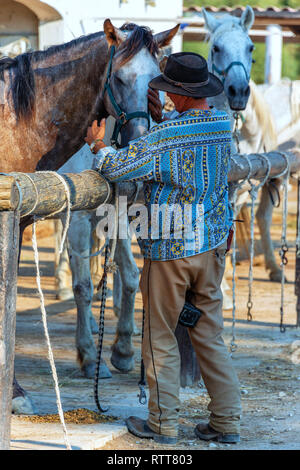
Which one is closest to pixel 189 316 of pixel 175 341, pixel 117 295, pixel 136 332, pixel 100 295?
pixel 175 341

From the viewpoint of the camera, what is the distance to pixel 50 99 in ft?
→ 13.6

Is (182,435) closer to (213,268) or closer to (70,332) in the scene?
(213,268)

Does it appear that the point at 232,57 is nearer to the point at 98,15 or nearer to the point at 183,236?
the point at 183,236

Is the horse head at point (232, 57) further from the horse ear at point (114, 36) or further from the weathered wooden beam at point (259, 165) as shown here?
the horse ear at point (114, 36)

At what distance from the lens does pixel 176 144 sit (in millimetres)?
3320

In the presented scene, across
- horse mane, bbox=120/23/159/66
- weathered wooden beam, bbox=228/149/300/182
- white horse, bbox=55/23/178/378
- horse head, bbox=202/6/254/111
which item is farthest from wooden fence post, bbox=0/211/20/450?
horse head, bbox=202/6/254/111

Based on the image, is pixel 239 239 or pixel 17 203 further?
pixel 239 239

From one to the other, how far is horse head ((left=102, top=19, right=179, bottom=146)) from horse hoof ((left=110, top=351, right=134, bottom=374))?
1.83m

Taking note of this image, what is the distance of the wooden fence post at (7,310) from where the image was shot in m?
2.65

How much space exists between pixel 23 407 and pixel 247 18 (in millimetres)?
4389

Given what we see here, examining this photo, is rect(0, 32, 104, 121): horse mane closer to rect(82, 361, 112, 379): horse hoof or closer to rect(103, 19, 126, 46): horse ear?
rect(103, 19, 126, 46): horse ear

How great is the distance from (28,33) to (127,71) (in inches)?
272

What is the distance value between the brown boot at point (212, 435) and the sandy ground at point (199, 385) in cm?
4
